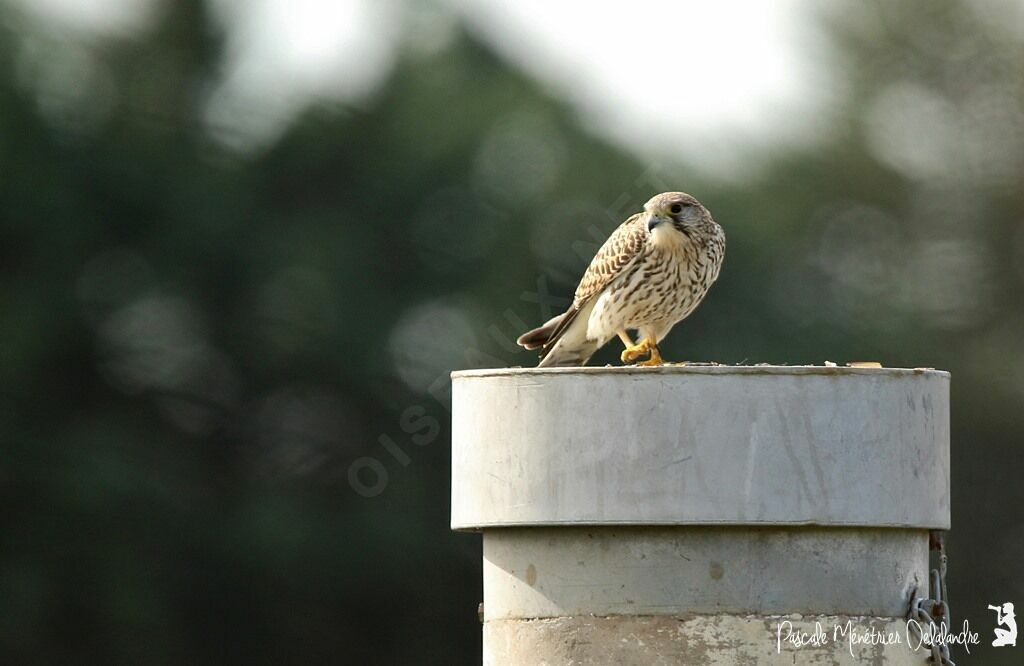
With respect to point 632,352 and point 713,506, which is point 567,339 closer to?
point 632,352

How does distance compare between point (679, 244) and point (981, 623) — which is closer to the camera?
point (679, 244)

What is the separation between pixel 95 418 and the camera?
19891 millimetres

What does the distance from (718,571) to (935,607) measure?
0.78 meters

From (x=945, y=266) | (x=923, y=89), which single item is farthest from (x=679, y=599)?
(x=923, y=89)

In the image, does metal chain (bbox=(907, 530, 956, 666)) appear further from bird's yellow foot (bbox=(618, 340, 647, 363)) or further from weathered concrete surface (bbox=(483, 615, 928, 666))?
bird's yellow foot (bbox=(618, 340, 647, 363))

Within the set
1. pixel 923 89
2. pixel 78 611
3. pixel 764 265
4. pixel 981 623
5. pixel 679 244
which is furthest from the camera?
pixel 923 89

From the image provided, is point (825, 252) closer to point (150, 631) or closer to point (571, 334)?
point (150, 631)

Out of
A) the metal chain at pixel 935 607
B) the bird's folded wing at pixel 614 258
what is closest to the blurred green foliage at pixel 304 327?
the bird's folded wing at pixel 614 258

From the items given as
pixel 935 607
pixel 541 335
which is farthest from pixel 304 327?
pixel 935 607

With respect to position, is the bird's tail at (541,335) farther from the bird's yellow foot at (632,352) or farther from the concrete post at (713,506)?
the concrete post at (713,506)

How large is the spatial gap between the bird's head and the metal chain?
2.51m

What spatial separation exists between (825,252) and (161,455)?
8128 mm

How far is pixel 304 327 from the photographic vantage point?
20.9m

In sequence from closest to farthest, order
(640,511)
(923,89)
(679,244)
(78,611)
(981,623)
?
1. (640,511)
2. (679,244)
3. (78,611)
4. (981,623)
5. (923,89)
